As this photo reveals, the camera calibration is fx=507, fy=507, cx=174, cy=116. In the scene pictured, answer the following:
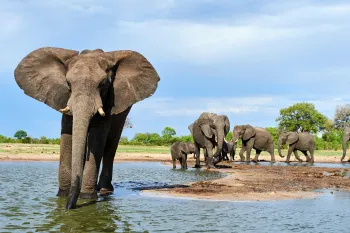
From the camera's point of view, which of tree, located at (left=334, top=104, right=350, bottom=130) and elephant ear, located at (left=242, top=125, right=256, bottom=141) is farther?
tree, located at (left=334, top=104, right=350, bottom=130)

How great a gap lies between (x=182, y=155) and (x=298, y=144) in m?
17.8

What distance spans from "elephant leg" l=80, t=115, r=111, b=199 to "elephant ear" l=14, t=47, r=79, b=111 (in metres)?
0.85

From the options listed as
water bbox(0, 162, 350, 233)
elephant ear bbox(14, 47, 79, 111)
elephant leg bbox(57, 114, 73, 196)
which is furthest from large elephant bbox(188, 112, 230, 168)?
elephant ear bbox(14, 47, 79, 111)

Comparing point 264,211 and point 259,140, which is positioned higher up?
point 259,140

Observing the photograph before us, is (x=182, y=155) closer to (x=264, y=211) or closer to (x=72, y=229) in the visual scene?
(x=264, y=211)

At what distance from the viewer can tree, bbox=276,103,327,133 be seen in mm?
90000

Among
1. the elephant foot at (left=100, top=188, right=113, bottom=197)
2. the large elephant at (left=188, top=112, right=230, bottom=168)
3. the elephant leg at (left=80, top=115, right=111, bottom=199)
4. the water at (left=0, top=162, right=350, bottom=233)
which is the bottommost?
the water at (left=0, top=162, right=350, bottom=233)

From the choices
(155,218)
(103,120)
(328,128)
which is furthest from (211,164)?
(328,128)

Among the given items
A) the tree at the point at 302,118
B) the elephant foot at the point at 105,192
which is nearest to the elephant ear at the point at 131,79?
the elephant foot at the point at 105,192

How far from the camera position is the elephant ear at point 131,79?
37.1ft

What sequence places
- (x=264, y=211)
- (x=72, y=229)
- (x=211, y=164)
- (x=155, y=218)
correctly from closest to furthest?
1. (x=72, y=229)
2. (x=155, y=218)
3. (x=264, y=211)
4. (x=211, y=164)

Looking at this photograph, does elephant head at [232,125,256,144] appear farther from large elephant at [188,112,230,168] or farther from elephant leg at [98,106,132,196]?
elephant leg at [98,106,132,196]

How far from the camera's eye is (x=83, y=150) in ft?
30.1

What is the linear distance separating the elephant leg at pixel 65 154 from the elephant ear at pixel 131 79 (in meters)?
1.03
